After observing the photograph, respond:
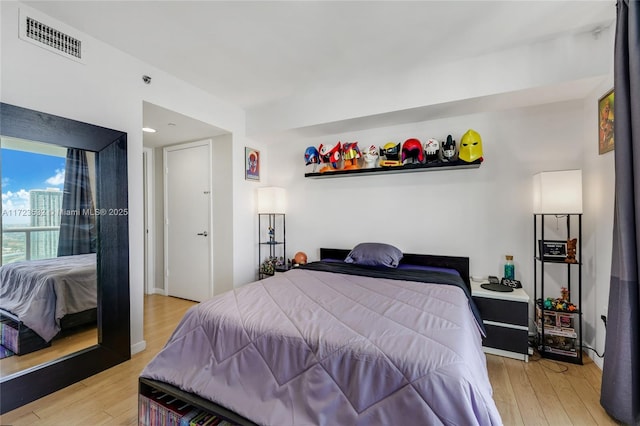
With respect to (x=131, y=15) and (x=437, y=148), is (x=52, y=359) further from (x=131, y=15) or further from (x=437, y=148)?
(x=437, y=148)

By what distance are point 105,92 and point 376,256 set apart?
9.14 ft

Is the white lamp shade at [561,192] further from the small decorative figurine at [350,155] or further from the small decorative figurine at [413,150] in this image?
the small decorative figurine at [350,155]

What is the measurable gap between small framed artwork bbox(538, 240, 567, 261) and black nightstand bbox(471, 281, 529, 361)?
394 mm

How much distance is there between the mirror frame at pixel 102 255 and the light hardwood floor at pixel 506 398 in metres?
0.10

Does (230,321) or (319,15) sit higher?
(319,15)

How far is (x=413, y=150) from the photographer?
2.90 meters

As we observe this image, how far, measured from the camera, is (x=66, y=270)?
2.04m

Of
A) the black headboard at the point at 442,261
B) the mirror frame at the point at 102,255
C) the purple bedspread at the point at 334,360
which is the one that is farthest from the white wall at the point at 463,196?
the mirror frame at the point at 102,255

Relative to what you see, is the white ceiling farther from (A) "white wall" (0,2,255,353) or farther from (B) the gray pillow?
(B) the gray pillow

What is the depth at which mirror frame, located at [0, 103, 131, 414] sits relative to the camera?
1.78m

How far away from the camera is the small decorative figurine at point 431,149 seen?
2.82 meters

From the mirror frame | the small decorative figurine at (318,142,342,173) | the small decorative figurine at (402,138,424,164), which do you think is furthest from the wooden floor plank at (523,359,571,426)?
the mirror frame

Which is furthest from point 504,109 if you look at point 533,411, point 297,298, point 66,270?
point 66,270

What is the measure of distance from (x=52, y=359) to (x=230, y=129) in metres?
2.67
